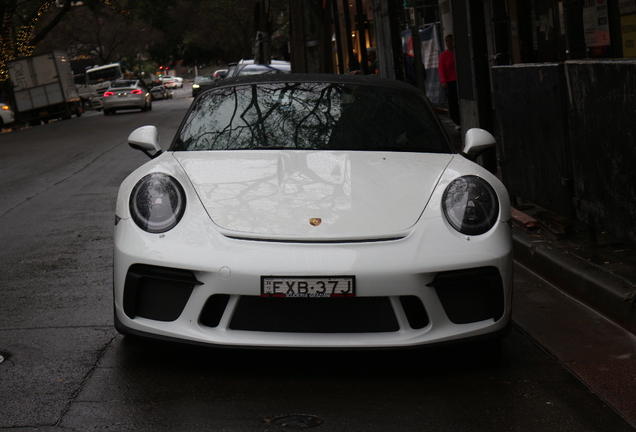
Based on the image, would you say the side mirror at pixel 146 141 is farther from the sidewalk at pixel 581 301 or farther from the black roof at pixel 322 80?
the sidewalk at pixel 581 301

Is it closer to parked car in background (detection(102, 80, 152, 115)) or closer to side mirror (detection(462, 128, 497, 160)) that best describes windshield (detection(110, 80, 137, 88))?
parked car in background (detection(102, 80, 152, 115))

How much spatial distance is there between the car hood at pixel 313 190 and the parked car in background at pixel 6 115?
31.4 m

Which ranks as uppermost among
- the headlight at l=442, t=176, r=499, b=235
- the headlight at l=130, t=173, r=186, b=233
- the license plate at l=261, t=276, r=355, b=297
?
the headlight at l=130, t=173, r=186, b=233

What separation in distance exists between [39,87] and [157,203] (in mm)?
35008

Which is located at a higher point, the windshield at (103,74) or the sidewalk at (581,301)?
the sidewalk at (581,301)

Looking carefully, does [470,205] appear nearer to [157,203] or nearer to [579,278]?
[157,203]

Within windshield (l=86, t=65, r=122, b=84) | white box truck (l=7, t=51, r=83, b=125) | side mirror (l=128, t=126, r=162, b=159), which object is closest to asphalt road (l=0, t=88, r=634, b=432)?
side mirror (l=128, t=126, r=162, b=159)

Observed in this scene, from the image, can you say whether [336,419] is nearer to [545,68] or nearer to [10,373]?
[10,373]

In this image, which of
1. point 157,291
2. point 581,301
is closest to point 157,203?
point 157,291

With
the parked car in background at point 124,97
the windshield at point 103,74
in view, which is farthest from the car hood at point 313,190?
the windshield at point 103,74

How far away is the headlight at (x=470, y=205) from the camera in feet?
12.9

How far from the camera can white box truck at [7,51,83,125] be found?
120 feet

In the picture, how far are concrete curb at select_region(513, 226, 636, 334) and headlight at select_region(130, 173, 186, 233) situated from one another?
242 cm

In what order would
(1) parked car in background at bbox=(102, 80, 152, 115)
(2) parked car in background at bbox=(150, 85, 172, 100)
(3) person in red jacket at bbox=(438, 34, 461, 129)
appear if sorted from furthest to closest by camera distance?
(2) parked car in background at bbox=(150, 85, 172, 100), (1) parked car in background at bbox=(102, 80, 152, 115), (3) person in red jacket at bbox=(438, 34, 461, 129)
